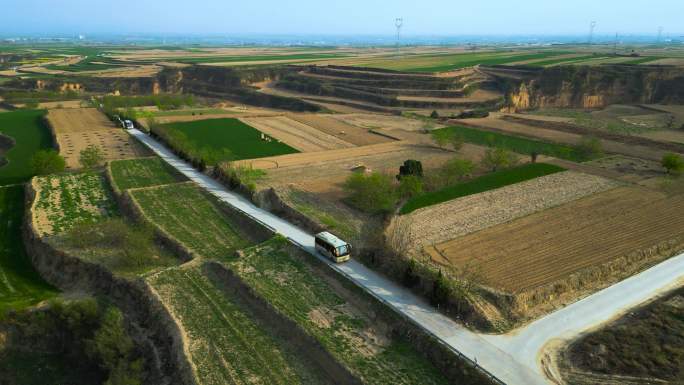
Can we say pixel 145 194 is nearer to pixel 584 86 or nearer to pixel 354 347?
pixel 354 347

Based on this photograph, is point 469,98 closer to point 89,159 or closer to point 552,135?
point 552,135

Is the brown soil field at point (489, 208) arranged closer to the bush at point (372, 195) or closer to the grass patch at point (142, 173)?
the bush at point (372, 195)

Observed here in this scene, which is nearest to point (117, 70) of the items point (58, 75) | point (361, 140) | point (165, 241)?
point (58, 75)

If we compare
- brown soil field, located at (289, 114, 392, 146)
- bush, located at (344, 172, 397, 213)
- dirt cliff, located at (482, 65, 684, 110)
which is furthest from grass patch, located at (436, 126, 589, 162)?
dirt cliff, located at (482, 65, 684, 110)

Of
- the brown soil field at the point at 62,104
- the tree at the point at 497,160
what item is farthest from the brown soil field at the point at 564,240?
the brown soil field at the point at 62,104

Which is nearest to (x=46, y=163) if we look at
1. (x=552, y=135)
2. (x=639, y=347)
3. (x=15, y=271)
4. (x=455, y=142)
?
(x=15, y=271)

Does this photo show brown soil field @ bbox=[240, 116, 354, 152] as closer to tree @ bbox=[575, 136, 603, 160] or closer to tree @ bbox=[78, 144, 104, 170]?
tree @ bbox=[78, 144, 104, 170]
